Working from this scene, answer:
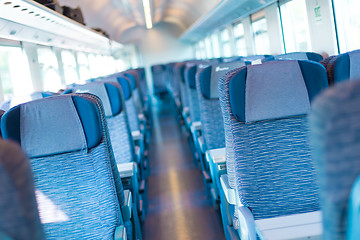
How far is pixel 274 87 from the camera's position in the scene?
2.28 metres

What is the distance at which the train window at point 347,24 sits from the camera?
523 centimetres

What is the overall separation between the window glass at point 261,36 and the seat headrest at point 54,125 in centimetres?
709

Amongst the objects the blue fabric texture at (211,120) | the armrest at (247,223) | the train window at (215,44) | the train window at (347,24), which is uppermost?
the train window at (215,44)

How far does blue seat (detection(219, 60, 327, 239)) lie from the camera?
228 cm

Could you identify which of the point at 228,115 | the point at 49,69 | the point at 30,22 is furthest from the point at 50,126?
the point at 49,69

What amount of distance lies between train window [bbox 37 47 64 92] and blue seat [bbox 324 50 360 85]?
6.87m

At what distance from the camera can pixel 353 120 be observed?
3.00ft

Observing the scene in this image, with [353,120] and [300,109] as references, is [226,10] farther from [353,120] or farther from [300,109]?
[353,120]

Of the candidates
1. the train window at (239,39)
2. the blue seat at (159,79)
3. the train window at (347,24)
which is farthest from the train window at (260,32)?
the blue seat at (159,79)

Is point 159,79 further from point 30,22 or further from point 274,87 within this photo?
point 274,87

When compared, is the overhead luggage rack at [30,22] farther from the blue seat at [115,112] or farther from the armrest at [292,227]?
the armrest at [292,227]

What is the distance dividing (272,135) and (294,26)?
581 cm

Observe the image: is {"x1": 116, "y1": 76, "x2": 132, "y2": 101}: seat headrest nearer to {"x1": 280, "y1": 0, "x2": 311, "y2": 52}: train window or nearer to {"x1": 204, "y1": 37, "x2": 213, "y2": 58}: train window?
{"x1": 280, "y1": 0, "x2": 311, "y2": 52}: train window

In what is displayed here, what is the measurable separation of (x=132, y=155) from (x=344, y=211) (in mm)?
3218
